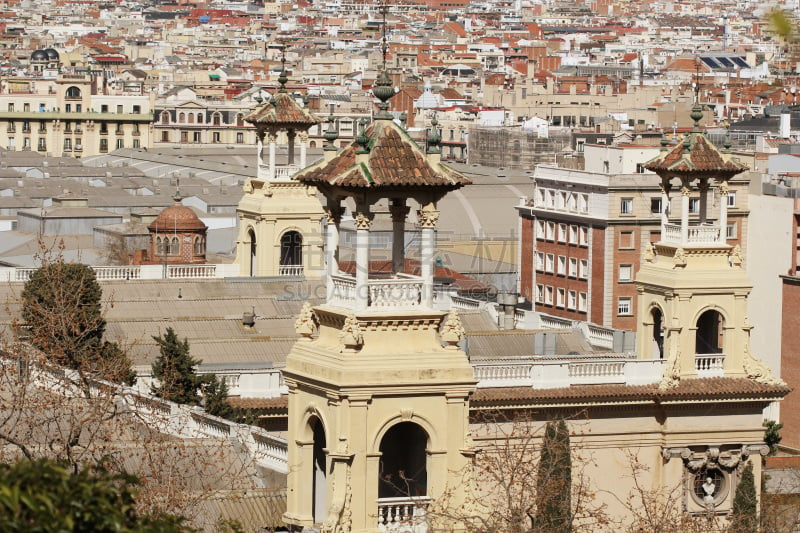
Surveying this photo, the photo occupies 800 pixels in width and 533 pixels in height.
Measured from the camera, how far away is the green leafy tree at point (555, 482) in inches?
1199

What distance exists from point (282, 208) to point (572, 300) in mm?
34600

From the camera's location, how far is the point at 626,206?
87.8m

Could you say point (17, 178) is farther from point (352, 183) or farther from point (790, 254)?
point (352, 183)

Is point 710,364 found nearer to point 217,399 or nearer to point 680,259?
point 680,259

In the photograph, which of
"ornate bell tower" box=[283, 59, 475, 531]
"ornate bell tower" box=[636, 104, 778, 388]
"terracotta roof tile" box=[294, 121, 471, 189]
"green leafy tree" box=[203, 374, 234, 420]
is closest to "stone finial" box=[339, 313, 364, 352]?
"ornate bell tower" box=[283, 59, 475, 531]

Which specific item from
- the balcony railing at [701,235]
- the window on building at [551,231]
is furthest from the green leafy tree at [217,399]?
the window on building at [551,231]

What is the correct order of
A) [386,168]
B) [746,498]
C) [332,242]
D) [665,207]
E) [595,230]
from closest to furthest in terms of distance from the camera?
[386,168], [332,242], [746,498], [665,207], [595,230]

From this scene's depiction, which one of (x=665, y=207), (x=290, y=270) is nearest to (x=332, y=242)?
(x=665, y=207)

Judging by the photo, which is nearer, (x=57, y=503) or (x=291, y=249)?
(x=57, y=503)

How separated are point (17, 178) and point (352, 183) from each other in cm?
9141

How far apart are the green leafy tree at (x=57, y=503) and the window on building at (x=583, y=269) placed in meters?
73.3

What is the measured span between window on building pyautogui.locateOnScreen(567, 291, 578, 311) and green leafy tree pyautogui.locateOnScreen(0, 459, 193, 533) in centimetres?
7392

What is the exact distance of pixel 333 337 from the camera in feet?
92.6

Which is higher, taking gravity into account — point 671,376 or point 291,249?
point 291,249
